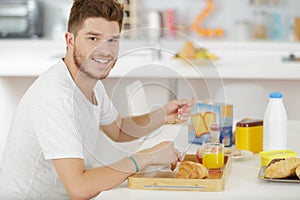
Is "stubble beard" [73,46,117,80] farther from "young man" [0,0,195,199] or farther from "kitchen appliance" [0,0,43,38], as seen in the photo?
"kitchen appliance" [0,0,43,38]

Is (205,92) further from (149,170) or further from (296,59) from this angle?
(296,59)

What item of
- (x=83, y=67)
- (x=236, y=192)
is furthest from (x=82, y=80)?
(x=236, y=192)

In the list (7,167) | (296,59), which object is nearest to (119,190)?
(7,167)

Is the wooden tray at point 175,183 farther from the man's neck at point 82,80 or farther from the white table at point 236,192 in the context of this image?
the man's neck at point 82,80

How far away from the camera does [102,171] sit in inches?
63.8

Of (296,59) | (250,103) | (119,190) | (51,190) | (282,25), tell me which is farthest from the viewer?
(282,25)

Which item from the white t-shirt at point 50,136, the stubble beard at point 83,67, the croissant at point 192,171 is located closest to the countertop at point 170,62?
the stubble beard at point 83,67

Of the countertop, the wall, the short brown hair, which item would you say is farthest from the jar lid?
the wall

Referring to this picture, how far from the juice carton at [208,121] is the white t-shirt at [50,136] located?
9.5 inches

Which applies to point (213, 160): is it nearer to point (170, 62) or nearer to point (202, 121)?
point (202, 121)

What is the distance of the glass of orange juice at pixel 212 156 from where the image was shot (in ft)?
5.60

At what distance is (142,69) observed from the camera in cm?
A: 170

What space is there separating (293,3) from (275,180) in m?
4.21

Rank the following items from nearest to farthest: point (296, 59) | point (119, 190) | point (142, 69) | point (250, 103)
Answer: point (119, 190) → point (142, 69) → point (250, 103) → point (296, 59)
